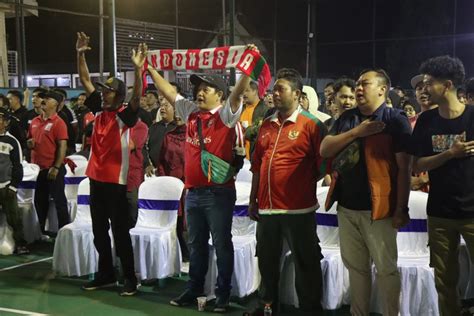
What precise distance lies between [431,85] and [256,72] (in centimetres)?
136

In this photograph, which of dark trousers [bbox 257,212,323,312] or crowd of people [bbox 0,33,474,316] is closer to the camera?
crowd of people [bbox 0,33,474,316]

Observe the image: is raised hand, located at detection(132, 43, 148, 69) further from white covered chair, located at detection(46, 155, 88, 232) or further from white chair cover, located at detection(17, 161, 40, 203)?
white chair cover, located at detection(17, 161, 40, 203)

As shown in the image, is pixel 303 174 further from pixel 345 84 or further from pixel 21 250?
pixel 21 250

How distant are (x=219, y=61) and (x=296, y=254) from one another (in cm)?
164

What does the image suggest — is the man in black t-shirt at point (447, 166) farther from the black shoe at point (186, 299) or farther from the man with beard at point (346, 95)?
the black shoe at point (186, 299)

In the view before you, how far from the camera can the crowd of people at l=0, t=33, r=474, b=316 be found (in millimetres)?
3598

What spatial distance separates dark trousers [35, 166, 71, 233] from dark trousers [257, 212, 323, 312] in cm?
352

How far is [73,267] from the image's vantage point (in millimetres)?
5770

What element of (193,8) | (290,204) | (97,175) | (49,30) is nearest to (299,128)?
(290,204)

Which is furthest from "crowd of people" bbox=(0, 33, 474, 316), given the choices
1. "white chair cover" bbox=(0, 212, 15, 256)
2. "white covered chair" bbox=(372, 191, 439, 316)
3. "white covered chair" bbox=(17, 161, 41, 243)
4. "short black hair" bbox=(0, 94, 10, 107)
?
"short black hair" bbox=(0, 94, 10, 107)

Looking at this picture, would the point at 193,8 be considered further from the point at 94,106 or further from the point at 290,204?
the point at 290,204

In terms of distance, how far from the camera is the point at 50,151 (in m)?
7.07

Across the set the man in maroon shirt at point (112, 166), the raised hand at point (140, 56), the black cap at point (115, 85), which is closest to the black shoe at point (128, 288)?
the man in maroon shirt at point (112, 166)

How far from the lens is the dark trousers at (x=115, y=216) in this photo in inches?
205
